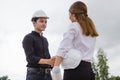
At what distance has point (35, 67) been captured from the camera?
32.5 ft

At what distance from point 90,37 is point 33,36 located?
215 centimetres

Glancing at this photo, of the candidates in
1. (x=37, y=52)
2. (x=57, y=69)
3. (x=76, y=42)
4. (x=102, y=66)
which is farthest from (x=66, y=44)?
(x=102, y=66)

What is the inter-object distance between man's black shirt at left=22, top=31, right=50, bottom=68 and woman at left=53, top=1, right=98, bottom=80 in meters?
1.69

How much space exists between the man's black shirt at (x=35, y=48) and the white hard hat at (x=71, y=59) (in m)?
1.70

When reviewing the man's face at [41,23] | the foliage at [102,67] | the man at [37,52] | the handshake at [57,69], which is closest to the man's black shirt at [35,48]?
the man at [37,52]

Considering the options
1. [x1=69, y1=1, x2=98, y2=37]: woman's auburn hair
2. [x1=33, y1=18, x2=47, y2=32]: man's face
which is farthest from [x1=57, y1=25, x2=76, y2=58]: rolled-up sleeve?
[x1=33, y1=18, x2=47, y2=32]: man's face

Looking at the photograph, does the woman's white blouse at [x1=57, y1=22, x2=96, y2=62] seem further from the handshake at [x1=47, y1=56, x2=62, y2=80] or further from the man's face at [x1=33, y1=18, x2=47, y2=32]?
the man's face at [x1=33, y1=18, x2=47, y2=32]

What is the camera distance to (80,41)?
26.9ft

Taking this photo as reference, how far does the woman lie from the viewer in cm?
806

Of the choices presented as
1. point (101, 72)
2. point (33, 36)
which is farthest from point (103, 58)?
point (33, 36)

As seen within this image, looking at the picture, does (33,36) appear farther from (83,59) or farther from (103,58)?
(103,58)

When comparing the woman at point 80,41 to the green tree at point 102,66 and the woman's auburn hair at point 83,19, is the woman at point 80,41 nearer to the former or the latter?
the woman's auburn hair at point 83,19

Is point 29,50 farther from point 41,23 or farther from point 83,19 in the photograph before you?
point 83,19

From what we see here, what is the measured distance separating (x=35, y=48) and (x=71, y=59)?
7.03 feet
